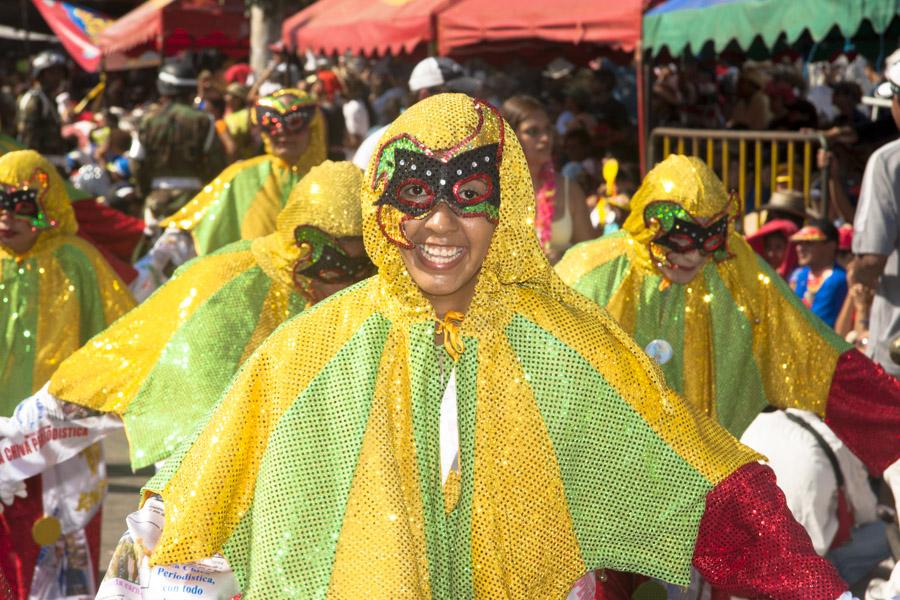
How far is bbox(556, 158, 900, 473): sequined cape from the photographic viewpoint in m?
4.81

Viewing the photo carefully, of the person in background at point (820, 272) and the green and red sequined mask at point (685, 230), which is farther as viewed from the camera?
Result: the person in background at point (820, 272)

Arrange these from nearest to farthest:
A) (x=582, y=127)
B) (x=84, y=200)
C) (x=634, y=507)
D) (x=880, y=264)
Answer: (x=634, y=507)
(x=880, y=264)
(x=84, y=200)
(x=582, y=127)

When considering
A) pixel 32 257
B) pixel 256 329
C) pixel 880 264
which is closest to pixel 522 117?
pixel 880 264

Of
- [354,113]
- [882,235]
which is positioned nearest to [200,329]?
[882,235]

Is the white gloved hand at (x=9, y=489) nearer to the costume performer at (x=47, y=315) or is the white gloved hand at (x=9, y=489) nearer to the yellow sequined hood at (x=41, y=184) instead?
the costume performer at (x=47, y=315)

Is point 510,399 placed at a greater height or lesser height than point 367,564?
greater

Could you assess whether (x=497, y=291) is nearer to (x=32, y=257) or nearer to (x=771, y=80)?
(x=32, y=257)

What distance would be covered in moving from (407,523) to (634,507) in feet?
1.56

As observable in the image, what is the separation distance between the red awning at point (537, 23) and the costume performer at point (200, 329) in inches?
224

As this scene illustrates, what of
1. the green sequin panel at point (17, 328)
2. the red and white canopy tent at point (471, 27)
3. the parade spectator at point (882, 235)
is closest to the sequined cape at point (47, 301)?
the green sequin panel at point (17, 328)

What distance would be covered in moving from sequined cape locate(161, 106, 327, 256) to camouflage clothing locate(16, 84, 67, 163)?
646 centimetres

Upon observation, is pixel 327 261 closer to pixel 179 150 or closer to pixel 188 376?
pixel 188 376

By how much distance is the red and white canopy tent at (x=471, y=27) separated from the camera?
10.4 m

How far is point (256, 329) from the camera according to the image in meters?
4.75
